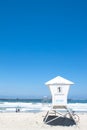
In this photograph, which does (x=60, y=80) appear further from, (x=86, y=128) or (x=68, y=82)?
(x=86, y=128)

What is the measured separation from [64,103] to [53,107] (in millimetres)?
671

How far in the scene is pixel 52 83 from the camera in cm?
1298

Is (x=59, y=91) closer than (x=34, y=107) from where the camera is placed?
Yes

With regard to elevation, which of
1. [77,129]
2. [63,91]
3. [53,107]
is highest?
[63,91]

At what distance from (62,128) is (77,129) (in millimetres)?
775

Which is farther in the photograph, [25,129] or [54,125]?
[54,125]

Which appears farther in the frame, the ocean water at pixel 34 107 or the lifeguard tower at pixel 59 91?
the ocean water at pixel 34 107

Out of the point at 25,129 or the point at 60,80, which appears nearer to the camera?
the point at 25,129

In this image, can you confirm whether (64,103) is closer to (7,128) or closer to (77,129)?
(77,129)

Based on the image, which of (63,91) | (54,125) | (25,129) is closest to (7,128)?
(25,129)

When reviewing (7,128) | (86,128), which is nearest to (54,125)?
(86,128)

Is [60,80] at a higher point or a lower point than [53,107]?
higher

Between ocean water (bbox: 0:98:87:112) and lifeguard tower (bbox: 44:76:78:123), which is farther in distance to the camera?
ocean water (bbox: 0:98:87:112)

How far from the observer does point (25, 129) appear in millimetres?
12328
